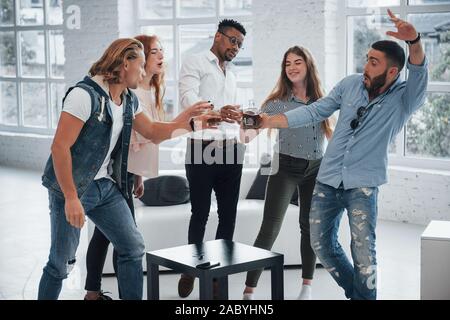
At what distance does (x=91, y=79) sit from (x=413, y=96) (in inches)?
57.5

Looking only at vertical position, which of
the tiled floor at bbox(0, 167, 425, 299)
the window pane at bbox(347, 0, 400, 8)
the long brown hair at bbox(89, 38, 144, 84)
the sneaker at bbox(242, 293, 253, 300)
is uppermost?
the window pane at bbox(347, 0, 400, 8)

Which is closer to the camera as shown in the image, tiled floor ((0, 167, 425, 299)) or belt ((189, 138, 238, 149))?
belt ((189, 138, 238, 149))

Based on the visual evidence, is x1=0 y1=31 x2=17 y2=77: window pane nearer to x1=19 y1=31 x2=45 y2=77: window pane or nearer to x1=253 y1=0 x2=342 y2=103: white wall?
x1=19 y1=31 x2=45 y2=77: window pane

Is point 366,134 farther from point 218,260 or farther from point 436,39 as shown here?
point 436,39

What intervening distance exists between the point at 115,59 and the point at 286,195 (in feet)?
4.28

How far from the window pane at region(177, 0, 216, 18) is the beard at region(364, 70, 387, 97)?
465 centimetres

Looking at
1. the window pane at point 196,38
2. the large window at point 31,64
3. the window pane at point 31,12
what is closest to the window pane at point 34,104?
the large window at point 31,64

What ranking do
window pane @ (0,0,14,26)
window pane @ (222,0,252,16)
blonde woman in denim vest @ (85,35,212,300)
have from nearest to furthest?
blonde woman in denim vest @ (85,35,212,300) → window pane @ (222,0,252,16) → window pane @ (0,0,14,26)

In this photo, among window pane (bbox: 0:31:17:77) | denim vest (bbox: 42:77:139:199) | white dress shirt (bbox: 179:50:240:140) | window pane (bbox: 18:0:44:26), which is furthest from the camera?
window pane (bbox: 0:31:17:77)

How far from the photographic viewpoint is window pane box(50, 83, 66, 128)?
957 centimetres

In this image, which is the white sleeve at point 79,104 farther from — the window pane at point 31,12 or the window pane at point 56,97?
the window pane at point 31,12

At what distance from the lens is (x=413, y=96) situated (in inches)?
133

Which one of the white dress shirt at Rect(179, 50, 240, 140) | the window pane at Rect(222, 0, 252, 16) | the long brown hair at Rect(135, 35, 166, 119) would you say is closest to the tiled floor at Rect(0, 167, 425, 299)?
the white dress shirt at Rect(179, 50, 240, 140)

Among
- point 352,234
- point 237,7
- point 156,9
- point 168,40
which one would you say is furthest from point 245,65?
point 352,234
